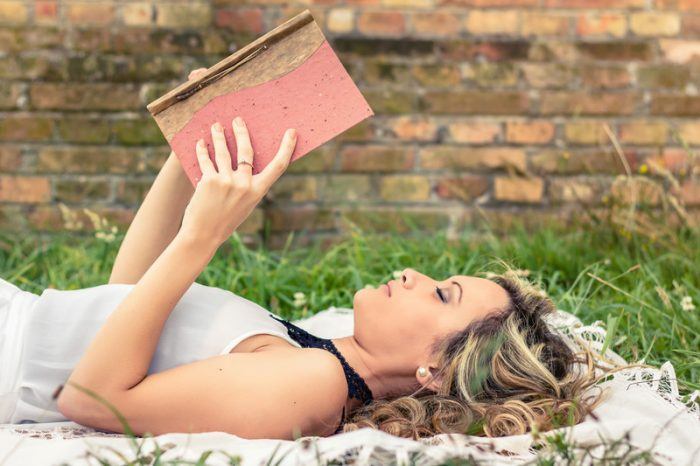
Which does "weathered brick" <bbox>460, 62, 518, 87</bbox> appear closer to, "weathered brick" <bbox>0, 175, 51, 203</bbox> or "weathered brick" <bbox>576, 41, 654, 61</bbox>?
"weathered brick" <bbox>576, 41, 654, 61</bbox>

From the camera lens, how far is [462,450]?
1.46m

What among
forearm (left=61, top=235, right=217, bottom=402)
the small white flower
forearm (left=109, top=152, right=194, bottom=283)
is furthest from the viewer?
the small white flower

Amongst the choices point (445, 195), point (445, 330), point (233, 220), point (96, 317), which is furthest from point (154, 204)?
point (445, 195)

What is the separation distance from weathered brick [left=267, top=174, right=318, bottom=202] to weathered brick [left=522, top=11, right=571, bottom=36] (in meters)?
1.01

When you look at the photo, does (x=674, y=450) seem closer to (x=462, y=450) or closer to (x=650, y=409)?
(x=650, y=409)

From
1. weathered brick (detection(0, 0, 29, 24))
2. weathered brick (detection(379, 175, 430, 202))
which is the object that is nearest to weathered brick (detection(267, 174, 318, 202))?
weathered brick (detection(379, 175, 430, 202))

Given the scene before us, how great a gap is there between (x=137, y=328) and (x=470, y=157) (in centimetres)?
201

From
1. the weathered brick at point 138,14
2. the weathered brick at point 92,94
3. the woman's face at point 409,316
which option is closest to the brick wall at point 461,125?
the weathered brick at point 92,94

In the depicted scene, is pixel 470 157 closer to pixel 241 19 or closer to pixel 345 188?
pixel 345 188

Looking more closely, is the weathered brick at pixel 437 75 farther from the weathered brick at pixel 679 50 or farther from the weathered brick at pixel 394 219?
the weathered brick at pixel 679 50

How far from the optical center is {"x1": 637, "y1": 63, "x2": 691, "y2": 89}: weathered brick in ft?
10.8

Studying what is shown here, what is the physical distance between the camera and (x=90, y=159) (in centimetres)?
307

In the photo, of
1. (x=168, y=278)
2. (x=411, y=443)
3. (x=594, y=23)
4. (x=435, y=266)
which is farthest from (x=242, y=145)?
(x=594, y=23)

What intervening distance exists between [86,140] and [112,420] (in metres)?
1.76
